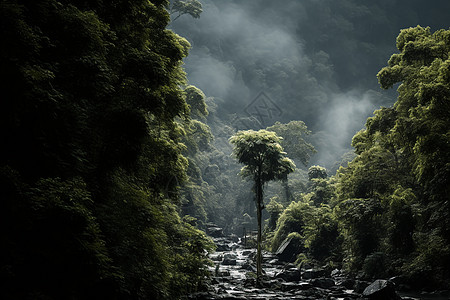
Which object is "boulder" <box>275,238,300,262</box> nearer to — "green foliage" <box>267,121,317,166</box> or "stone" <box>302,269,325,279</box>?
"stone" <box>302,269,325,279</box>

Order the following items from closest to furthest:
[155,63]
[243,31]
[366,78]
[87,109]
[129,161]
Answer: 1. [87,109]
2. [129,161]
3. [155,63]
4. [366,78]
5. [243,31]

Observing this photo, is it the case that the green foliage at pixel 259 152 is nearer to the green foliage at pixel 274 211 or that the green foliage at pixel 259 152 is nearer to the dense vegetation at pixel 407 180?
the dense vegetation at pixel 407 180

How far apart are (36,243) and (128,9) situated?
16.6 feet

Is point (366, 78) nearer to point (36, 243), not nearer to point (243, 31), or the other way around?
point (243, 31)

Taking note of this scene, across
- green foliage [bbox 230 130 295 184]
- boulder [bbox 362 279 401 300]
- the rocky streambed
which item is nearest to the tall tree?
green foliage [bbox 230 130 295 184]

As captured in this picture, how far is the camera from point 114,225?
17.6ft

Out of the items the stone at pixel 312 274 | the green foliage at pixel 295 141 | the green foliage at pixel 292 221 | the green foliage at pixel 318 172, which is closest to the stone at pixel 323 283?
the stone at pixel 312 274

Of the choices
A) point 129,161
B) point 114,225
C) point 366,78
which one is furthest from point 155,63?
point 366,78

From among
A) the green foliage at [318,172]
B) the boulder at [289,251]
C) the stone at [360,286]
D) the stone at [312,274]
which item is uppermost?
the green foliage at [318,172]

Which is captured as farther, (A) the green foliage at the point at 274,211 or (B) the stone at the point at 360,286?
(A) the green foliage at the point at 274,211

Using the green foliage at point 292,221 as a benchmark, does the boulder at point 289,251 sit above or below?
below

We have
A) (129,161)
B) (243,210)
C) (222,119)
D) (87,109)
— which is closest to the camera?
(87,109)

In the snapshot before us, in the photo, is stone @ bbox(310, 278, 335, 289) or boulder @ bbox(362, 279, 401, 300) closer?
boulder @ bbox(362, 279, 401, 300)

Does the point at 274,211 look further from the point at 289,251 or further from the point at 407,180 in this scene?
the point at 407,180
